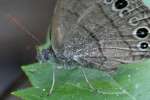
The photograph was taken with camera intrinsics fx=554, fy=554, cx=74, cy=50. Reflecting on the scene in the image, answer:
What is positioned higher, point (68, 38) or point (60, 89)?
point (68, 38)

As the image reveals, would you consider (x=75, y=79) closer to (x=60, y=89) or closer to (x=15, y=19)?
(x=60, y=89)

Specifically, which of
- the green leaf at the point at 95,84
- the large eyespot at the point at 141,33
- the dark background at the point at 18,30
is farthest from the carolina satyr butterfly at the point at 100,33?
the dark background at the point at 18,30

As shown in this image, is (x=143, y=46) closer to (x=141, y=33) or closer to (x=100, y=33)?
(x=141, y=33)

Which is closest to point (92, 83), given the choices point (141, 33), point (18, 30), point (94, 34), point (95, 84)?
point (95, 84)

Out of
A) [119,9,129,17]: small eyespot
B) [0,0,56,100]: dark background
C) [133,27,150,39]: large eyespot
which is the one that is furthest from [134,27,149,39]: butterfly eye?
[0,0,56,100]: dark background

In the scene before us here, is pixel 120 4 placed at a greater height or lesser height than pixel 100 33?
greater

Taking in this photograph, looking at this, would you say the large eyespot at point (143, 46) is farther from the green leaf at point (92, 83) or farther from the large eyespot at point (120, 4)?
the large eyespot at point (120, 4)

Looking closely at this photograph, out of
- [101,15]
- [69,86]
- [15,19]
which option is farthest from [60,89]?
[15,19]
